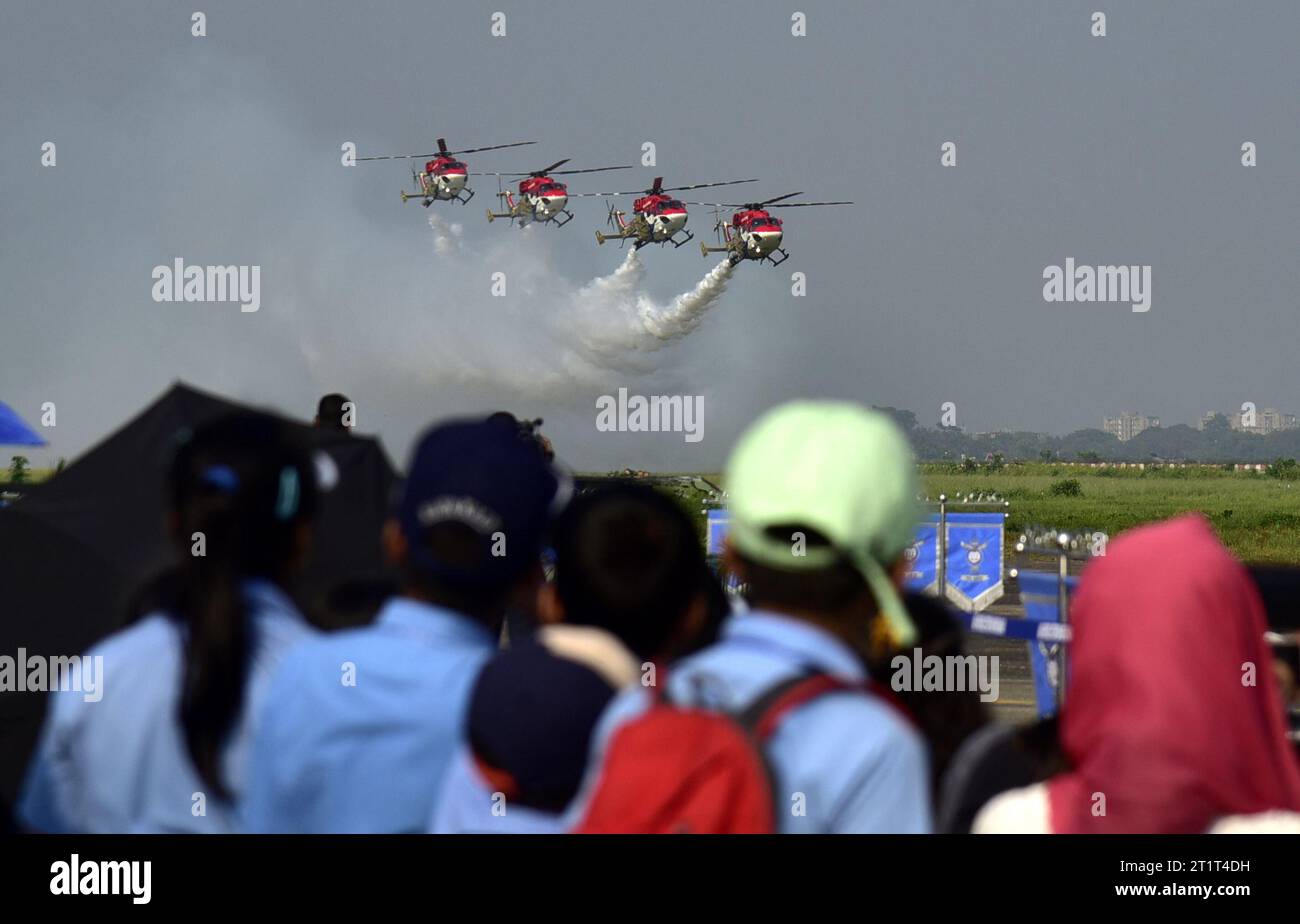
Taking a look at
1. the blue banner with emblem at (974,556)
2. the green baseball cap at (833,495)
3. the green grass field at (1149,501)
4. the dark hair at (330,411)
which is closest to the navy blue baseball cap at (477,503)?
the green baseball cap at (833,495)

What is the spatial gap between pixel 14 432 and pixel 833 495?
43.1 ft

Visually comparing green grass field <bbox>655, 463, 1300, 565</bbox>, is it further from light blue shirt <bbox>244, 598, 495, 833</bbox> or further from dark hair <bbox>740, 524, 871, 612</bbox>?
dark hair <bbox>740, 524, 871, 612</bbox>

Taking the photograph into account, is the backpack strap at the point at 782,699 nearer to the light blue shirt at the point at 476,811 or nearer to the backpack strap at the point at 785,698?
the backpack strap at the point at 785,698

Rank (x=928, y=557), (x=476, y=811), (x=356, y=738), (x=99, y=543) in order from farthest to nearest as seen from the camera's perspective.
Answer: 1. (x=928, y=557)
2. (x=99, y=543)
3. (x=356, y=738)
4. (x=476, y=811)

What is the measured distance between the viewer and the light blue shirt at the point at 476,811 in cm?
332

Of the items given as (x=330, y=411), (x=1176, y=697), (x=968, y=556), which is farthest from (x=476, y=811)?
(x=968, y=556)

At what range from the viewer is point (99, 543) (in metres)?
6.65

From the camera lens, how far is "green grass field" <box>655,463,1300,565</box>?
60.6 m

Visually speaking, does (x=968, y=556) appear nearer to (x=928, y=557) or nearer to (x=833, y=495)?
(x=928, y=557)

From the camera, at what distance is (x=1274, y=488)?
378 feet

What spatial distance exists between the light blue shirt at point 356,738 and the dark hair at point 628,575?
39 centimetres

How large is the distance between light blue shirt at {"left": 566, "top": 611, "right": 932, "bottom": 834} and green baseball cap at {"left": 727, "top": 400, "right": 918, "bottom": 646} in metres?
0.25
